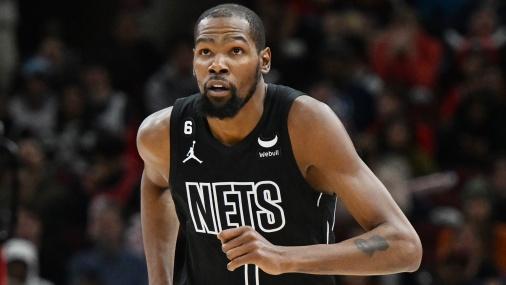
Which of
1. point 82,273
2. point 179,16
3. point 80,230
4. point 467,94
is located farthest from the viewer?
point 179,16

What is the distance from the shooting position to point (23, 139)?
1026cm

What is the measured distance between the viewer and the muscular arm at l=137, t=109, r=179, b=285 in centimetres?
462

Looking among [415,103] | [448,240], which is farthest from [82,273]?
[415,103]

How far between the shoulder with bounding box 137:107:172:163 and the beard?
1.13 ft

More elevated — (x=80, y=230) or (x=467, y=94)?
(x=467, y=94)

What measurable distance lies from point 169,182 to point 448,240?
479 centimetres

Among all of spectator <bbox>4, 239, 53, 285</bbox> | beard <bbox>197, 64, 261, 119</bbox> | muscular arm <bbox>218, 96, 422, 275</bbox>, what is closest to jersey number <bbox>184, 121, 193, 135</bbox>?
beard <bbox>197, 64, 261, 119</bbox>

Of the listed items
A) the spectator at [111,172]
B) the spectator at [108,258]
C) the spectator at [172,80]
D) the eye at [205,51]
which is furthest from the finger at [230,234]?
the spectator at [172,80]

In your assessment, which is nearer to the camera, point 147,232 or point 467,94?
point 147,232

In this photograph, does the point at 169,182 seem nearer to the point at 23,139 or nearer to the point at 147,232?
the point at 147,232

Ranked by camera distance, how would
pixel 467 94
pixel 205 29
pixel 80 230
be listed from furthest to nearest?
pixel 467 94 < pixel 80 230 < pixel 205 29

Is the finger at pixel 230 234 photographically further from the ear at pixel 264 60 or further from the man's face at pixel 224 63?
the ear at pixel 264 60

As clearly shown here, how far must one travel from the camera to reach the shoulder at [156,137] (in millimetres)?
4598

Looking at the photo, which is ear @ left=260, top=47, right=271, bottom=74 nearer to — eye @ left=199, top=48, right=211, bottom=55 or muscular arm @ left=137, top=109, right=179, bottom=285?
eye @ left=199, top=48, right=211, bottom=55
